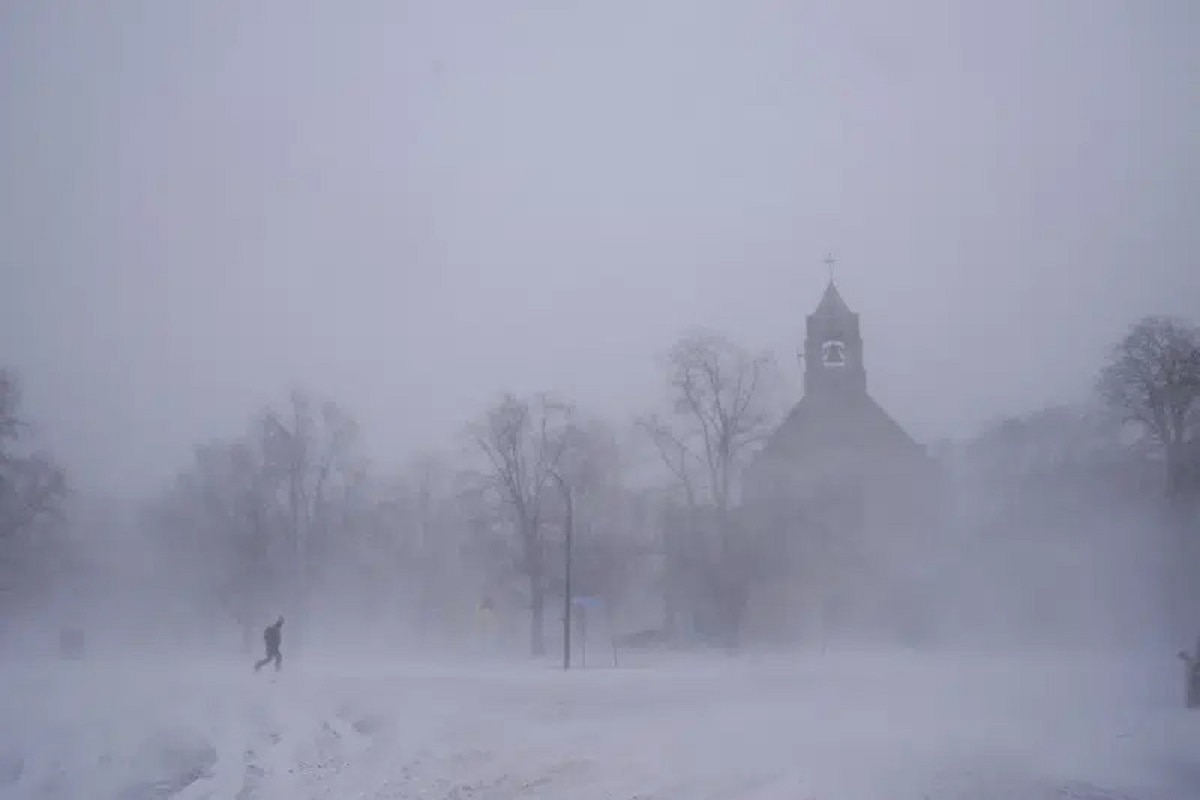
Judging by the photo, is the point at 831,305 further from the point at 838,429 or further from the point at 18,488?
the point at 18,488

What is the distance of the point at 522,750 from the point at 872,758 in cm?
638

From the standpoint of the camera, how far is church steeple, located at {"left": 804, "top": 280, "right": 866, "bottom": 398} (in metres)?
54.9

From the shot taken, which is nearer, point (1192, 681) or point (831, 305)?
point (1192, 681)

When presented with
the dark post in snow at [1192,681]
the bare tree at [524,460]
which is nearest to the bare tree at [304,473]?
the bare tree at [524,460]

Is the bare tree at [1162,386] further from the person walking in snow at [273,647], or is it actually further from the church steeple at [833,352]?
the person walking in snow at [273,647]

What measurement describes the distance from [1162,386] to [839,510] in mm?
15538

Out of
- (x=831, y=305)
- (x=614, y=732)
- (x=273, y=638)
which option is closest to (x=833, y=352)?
(x=831, y=305)

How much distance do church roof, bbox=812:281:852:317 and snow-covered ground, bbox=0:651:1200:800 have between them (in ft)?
80.5

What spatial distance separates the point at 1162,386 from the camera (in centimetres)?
3606

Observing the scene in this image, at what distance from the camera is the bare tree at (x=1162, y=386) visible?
116 ft

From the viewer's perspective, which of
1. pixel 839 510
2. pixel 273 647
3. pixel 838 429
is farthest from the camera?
pixel 838 429

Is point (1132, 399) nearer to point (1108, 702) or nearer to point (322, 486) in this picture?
point (1108, 702)

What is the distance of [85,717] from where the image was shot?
27859 mm

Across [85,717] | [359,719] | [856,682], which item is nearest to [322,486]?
[85,717]
